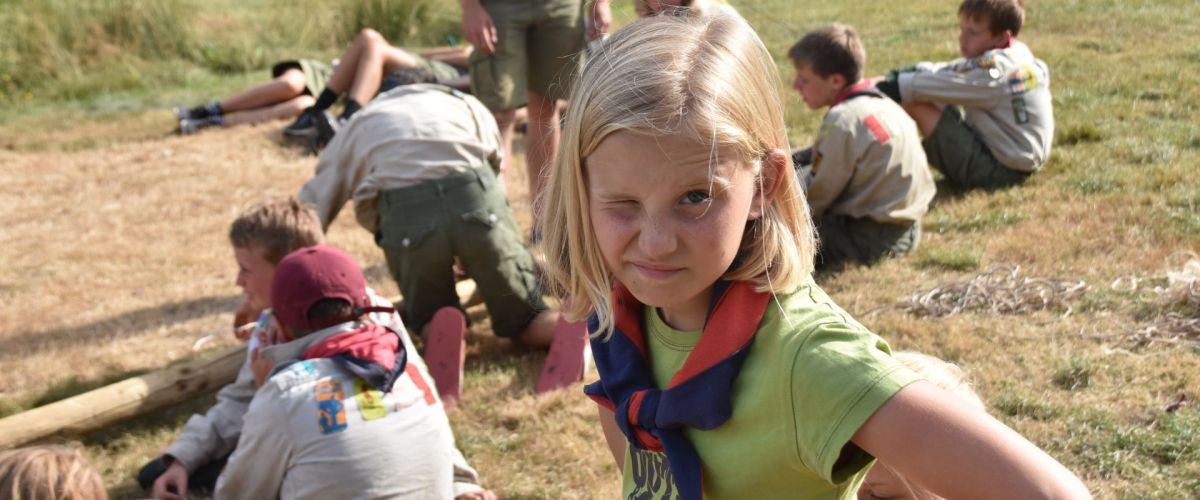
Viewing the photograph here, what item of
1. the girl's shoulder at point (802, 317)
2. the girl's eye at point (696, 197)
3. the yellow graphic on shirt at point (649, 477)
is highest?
the girl's eye at point (696, 197)

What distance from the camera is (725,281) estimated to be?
5.93ft

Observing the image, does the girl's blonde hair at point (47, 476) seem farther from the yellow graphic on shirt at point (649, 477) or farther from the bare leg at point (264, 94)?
the bare leg at point (264, 94)

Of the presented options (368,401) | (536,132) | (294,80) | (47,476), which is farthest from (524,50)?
(294,80)

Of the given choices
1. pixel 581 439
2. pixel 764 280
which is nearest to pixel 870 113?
pixel 581 439

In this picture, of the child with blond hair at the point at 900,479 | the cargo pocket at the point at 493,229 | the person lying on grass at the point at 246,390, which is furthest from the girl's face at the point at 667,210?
the cargo pocket at the point at 493,229

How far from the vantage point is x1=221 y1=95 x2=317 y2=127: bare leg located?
31.8 feet

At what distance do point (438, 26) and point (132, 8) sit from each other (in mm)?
3225

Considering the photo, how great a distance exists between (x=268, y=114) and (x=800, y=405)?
8.78 metres

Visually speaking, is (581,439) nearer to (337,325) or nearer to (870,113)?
(337,325)

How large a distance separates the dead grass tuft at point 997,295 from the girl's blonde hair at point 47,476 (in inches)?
130

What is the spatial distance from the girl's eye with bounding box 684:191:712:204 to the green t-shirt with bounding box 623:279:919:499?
201 millimetres

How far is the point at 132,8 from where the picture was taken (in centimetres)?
1237

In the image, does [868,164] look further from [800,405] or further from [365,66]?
[365,66]

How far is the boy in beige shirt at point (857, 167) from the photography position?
5605 millimetres
